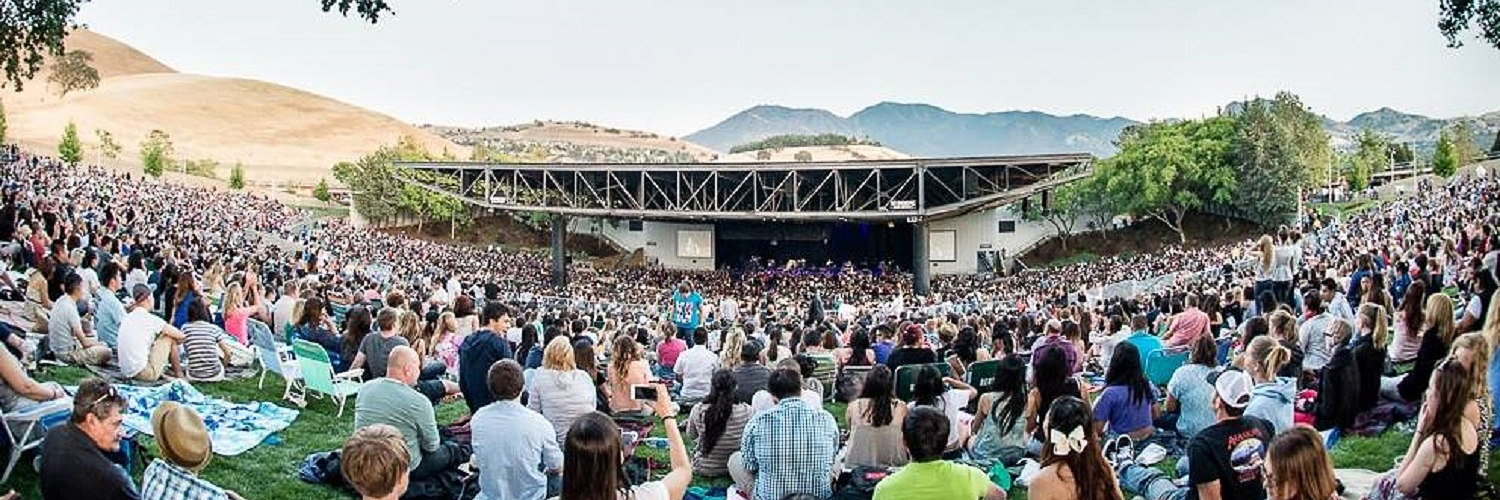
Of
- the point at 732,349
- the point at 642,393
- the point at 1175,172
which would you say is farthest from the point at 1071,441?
the point at 1175,172

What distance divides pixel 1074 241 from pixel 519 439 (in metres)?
43.6

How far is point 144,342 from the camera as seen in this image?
837cm

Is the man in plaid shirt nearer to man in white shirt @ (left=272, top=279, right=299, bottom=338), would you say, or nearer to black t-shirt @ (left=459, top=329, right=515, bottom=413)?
black t-shirt @ (left=459, top=329, right=515, bottom=413)

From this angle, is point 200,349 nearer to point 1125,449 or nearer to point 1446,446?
point 1125,449

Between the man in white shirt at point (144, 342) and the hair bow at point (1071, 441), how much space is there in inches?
280

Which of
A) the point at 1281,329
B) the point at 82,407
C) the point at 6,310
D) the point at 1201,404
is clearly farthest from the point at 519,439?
the point at 6,310

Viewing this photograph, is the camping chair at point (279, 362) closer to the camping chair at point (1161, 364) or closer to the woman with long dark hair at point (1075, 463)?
the woman with long dark hair at point (1075, 463)

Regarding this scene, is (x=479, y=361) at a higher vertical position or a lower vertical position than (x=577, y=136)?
lower

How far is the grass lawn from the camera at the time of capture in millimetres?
6500

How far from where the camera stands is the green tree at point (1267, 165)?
1645 inches

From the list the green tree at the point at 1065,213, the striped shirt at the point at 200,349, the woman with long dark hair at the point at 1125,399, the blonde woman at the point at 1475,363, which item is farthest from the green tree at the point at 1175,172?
the blonde woman at the point at 1475,363

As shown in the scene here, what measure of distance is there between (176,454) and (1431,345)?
288 inches

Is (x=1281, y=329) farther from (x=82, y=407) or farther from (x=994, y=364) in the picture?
(x=82, y=407)

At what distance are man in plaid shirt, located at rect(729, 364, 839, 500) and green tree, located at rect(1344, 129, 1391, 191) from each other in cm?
6189
